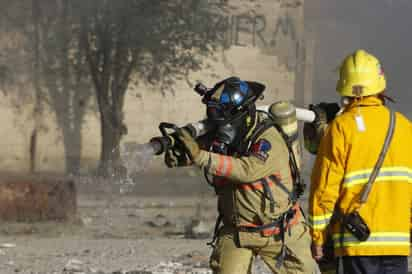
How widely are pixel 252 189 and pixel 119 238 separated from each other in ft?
21.1

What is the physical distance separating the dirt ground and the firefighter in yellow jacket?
150 inches

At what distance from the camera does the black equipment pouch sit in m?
4.25

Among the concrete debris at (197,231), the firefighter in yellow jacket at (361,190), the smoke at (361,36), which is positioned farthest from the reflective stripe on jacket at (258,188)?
the smoke at (361,36)

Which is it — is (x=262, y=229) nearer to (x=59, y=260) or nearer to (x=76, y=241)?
(x=59, y=260)

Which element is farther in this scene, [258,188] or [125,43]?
[125,43]

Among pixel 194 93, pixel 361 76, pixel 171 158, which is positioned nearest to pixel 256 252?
pixel 171 158

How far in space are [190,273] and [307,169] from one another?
14657 millimetres

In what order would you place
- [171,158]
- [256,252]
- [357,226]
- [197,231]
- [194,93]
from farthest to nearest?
[194,93] → [197,231] → [256,252] → [171,158] → [357,226]

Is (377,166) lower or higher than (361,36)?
lower

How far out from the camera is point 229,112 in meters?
5.05

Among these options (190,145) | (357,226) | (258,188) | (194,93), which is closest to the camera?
(357,226)

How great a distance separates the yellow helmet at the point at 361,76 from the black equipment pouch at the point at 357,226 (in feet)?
1.76

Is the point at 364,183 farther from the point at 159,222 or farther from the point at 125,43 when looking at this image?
the point at 125,43

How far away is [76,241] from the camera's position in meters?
10.8
